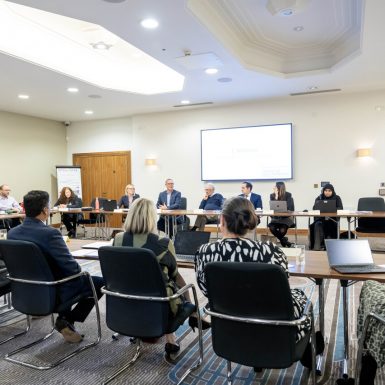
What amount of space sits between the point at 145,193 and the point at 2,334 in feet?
20.8

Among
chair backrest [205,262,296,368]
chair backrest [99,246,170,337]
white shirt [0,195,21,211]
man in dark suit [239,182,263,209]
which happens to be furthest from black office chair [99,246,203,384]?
white shirt [0,195,21,211]

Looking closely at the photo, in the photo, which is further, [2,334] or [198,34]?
[198,34]

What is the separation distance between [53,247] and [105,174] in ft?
24.9

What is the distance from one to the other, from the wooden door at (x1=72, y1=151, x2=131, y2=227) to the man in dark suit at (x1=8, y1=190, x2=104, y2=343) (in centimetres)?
686

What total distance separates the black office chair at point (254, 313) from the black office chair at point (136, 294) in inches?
14.2

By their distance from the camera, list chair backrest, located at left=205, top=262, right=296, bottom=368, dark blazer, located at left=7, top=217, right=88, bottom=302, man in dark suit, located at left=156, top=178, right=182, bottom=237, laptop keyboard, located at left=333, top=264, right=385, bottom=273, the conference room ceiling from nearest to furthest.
A: chair backrest, located at left=205, top=262, right=296, bottom=368 < laptop keyboard, located at left=333, top=264, right=385, bottom=273 < dark blazer, located at left=7, top=217, right=88, bottom=302 < the conference room ceiling < man in dark suit, located at left=156, top=178, right=182, bottom=237

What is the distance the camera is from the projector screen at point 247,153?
7.75m

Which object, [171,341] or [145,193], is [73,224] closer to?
[145,193]

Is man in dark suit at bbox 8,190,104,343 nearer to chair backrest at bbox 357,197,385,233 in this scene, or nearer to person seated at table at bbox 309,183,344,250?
person seated at table at bbox 309,183,344,250

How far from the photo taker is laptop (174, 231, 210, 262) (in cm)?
269

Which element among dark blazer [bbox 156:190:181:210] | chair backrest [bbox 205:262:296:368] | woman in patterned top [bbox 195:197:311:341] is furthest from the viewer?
dark blazer [bbox 156:190:181:210]

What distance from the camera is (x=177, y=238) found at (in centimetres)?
Answer: 277

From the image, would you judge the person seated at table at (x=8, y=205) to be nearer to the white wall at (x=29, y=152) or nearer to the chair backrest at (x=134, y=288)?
the white wall at (x=29, y=152)

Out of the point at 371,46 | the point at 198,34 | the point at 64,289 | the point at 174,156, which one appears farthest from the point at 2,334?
the point at 174,156
